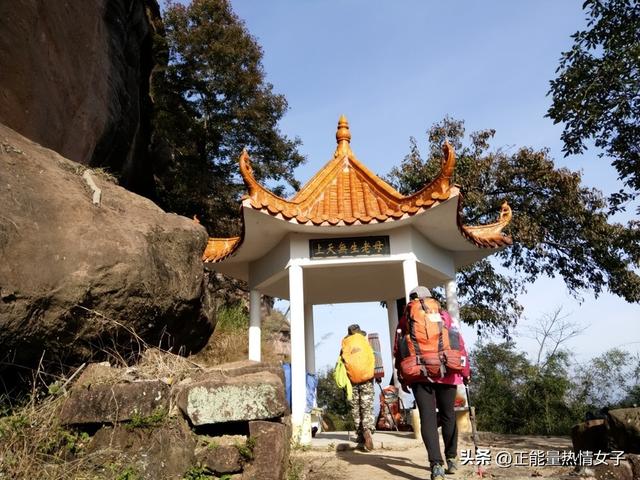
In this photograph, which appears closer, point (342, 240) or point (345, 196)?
point (342, 240)

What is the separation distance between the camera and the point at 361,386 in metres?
6.71

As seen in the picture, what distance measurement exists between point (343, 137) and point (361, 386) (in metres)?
5.39

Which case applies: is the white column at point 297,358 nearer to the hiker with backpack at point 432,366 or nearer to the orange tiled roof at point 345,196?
the orange tiled roof at point 345,196

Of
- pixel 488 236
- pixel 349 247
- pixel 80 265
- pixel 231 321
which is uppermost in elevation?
pixel 488 236

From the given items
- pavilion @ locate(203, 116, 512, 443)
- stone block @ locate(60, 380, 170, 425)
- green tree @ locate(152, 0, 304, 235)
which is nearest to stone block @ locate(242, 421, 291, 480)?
stone block @ locate(60, 380, 170, 425)

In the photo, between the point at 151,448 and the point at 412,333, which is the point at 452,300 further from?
the point at 151,448

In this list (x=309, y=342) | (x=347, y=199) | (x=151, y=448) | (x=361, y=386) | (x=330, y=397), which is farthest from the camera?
(x=330, y=397)

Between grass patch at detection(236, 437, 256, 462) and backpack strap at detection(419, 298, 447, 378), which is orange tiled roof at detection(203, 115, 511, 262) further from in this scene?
grass patch at detection(236, 437, 256, 462)

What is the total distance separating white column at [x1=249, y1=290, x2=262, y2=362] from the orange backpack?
269cm

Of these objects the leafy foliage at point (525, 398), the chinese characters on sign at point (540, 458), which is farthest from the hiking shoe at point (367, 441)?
the leafy foliage at point (525, 398)

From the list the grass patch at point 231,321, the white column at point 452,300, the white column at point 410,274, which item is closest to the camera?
the white column at point 410,274

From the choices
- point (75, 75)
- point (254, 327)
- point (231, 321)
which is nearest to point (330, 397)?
point (231, 321)

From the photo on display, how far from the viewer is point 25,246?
11.0ft

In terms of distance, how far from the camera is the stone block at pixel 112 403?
11.5ft
